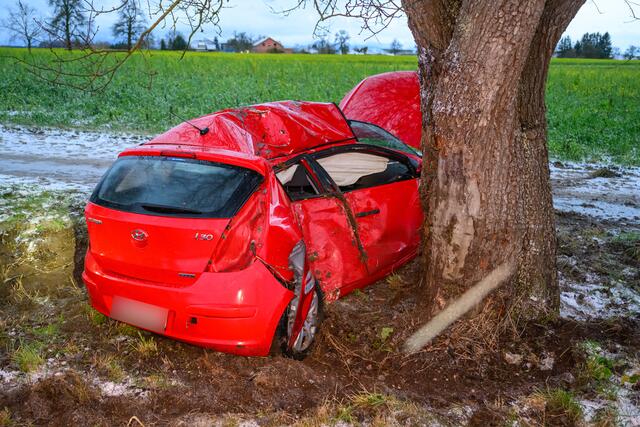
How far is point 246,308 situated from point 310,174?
1449 millimetres

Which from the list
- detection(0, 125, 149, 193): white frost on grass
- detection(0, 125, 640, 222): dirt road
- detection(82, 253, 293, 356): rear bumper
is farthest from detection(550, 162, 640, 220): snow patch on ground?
detection(0, 125, 149, 193): white frost on grass

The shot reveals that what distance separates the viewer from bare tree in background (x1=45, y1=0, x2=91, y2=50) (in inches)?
181

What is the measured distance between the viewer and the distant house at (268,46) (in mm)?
73969

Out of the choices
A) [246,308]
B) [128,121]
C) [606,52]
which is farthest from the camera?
[606,52]

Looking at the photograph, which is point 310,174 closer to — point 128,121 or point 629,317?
point 629,317

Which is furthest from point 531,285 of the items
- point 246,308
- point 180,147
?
point 180,147

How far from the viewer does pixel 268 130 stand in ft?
15.4

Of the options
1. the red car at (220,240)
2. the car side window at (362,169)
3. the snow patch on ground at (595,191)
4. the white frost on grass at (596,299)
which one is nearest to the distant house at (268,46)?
the snow patch on ground at (595,191)

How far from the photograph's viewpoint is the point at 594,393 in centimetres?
371

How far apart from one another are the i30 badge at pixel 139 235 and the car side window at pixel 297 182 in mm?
1247

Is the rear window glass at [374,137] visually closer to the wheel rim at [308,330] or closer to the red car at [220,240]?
the red car at [220,240]

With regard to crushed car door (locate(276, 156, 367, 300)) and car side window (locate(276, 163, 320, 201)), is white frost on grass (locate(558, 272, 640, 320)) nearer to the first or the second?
crushed car door (locate(276, 156, 367, 300))

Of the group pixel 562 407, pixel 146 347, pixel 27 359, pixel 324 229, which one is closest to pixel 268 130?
pixel 324 229

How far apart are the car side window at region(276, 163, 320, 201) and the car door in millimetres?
151
